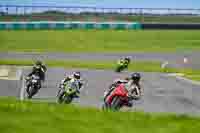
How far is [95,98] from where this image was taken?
18594 mm

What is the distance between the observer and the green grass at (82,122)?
6984 millimetres

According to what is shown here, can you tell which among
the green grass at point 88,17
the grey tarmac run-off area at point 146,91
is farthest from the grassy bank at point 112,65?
the green grass at point 88,17

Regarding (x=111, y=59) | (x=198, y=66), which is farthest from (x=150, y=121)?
(x=111, y=59)

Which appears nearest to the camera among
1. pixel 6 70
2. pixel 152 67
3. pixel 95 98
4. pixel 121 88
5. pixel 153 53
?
pixel 121 88

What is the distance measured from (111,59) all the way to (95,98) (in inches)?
876

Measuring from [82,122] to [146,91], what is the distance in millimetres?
Result: 13837

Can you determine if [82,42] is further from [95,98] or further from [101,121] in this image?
[101,121]

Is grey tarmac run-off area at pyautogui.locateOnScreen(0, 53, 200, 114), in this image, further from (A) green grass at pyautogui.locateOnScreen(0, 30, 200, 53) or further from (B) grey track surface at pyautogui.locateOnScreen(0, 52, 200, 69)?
(A) green grass at pyautogui.locateOnScreen(0, 30, 200, 53)

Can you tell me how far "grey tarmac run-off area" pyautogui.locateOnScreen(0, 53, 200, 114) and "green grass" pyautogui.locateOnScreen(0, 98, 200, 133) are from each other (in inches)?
266

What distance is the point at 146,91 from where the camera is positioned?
21125 millimetres

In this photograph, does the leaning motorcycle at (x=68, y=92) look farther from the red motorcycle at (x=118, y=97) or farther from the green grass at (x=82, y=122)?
the green grass at (x=82, y=122)

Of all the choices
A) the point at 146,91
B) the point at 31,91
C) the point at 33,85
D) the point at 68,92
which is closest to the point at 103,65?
the point at 146,91

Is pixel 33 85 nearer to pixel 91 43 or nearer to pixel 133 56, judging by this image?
pixel 133 56

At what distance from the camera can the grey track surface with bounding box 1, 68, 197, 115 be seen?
16.4 metres
